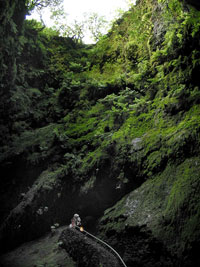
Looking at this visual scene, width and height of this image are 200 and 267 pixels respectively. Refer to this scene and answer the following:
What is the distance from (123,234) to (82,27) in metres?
17.6

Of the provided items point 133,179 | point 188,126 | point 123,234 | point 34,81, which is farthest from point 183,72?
point 34,81

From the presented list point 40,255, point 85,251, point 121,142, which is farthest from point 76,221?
point 121,142

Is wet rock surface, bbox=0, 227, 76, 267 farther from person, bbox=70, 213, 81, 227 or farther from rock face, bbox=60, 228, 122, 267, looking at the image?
person, bbox=70, 213, 81, 227

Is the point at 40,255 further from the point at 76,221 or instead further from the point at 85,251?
the point at 85,251

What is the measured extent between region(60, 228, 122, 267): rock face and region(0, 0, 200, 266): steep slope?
412 mm

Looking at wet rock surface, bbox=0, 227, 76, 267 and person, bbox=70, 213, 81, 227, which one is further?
person, bbox=70, 213, 81, 227

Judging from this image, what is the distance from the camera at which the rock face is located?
16.2 feet

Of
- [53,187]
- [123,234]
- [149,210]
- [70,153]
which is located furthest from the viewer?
[70,153]

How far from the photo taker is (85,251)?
5551 mm

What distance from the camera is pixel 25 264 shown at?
20.7 feet

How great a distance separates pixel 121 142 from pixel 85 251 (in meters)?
3.60

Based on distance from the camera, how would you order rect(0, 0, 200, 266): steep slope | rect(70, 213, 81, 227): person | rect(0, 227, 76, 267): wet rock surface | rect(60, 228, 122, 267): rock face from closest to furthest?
rect(0, 0, 200, 266): steep slope < rect(60, 228, 122, 267): rock face < rect(0, 227, 76, 267): wet rock surface < rect(70, 213, 81, 227): person

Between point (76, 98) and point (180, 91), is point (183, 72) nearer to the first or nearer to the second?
point (180, 91)

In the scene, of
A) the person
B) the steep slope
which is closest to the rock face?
the person
